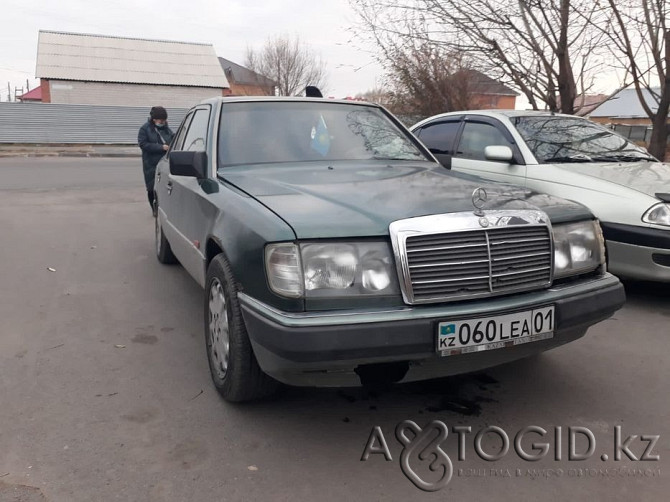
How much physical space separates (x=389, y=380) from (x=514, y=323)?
2.00ft

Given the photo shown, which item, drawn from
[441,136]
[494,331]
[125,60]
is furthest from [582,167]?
[125,60]

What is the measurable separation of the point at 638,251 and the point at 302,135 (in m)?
2.80

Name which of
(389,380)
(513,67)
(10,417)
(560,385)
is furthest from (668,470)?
(513,67)

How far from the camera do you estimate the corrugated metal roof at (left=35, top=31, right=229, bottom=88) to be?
37656 millimetres

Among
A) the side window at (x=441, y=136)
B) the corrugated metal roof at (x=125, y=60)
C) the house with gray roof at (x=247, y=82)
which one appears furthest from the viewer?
the house with gray roof at (x=247, y=82)

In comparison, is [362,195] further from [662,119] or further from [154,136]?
[662,119]

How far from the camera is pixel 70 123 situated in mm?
27922

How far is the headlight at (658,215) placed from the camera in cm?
456

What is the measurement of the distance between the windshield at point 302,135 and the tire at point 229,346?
37.8 inches

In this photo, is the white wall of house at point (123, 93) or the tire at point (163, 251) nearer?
the tire at point (163, 251)

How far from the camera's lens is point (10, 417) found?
2.94 meters

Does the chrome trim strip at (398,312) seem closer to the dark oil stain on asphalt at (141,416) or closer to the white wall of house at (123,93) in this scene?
the dark oil stain on asphalt at (141,416)

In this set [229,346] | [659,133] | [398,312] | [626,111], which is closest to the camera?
[398,312]

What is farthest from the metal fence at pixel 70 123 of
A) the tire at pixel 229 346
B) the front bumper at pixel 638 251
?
the tire at pixel 229 346
